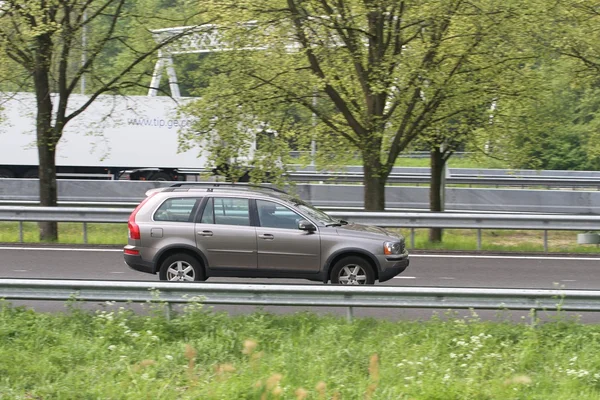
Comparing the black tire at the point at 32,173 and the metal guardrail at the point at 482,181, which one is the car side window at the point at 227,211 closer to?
the metal guardrail at the point at 482,181

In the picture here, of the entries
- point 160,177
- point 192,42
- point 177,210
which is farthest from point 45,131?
point 160,177

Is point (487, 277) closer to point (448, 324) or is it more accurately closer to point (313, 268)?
point (313, 268)

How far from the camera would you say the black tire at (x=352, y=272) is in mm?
11336

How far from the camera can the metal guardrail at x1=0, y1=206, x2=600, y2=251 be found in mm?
16672

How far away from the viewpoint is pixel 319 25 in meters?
15.6

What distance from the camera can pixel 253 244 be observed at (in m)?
11.3

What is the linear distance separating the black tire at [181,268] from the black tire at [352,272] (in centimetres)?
200

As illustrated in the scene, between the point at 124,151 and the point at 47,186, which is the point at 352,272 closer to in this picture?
the point at 47,186

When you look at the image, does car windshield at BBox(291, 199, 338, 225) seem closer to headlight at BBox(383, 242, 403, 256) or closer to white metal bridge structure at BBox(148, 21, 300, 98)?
headlight at BBox(383, 242, 403, 256)

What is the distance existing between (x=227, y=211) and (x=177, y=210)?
766 millimetres

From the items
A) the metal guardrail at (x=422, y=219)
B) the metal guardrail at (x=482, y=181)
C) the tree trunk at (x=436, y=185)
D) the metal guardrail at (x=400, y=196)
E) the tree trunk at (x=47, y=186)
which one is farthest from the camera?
the metal guardrail at (x=482, y=181)

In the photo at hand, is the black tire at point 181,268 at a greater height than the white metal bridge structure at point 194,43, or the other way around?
the white metal bridge structure at point 194,43

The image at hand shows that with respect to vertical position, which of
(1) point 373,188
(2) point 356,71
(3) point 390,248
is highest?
(2) point 356,71

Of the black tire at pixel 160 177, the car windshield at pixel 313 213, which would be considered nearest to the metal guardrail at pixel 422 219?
the car windshield at pixel 313 213
